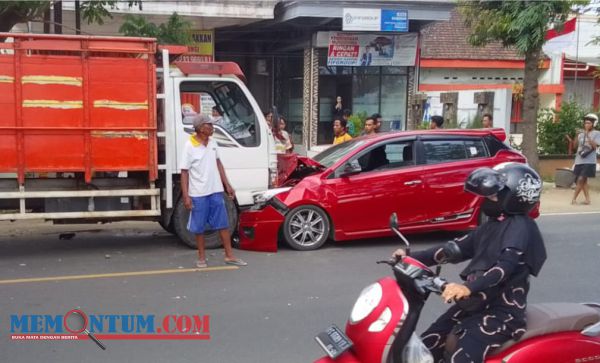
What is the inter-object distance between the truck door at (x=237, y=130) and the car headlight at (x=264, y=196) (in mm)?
136

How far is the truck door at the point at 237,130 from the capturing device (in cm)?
817

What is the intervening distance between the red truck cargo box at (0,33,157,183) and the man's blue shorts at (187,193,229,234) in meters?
0.84

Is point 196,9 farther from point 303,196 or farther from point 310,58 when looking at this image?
point 303,196

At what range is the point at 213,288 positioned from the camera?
6410 millimetres

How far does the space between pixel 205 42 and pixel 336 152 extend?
10.1m

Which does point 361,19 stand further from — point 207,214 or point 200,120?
point 207,214

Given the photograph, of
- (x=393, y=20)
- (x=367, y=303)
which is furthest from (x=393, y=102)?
(x=367, y=303)

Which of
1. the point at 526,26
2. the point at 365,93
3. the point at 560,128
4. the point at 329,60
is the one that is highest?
the point at 526,26

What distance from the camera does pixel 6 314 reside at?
5.54 metres

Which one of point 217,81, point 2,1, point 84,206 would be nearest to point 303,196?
point 217,81

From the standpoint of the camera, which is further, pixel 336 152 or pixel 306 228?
pixel 336 152

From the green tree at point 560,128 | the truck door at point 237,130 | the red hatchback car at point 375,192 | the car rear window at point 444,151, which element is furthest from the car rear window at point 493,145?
the green tree at point 560,128

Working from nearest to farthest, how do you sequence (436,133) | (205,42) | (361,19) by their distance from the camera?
(436,133), (361,19), (205,42)

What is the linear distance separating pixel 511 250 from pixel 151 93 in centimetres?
544
